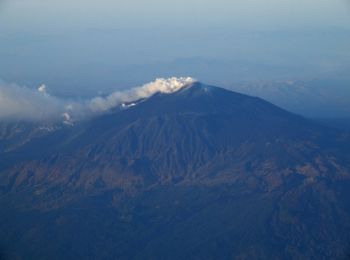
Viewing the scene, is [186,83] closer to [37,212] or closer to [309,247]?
Result: [37,212]

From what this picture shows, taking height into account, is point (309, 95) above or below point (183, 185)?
below

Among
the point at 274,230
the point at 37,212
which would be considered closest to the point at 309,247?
the point at 274,230

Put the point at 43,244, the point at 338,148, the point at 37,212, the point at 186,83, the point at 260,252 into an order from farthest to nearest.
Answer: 1. the point at 186,83
2. the point at 338,148
3. the point at 37,212
4. the point at 43,244
5. the point at 260,252

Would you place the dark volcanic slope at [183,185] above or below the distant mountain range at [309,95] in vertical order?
above

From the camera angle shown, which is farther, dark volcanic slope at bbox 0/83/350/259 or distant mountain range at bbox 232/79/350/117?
distant mountain range at bbox 232/79/350/117

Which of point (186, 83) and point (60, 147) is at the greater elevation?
point (186, 83)

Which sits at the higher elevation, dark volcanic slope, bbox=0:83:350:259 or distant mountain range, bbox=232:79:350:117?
dark volcanic slope, bbox=0:83:350:259

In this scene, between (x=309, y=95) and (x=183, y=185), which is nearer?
(x=183, y=185)

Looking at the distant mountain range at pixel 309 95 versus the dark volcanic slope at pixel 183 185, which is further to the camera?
the distant mountain range at pixel 309 95
